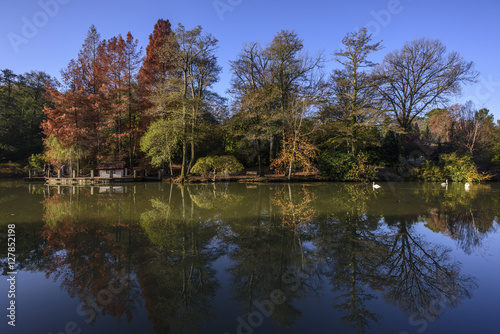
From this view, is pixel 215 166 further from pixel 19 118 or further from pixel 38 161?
pixel 19 118

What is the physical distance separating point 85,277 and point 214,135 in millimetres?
21087

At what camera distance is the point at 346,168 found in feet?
71.7

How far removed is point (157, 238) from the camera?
242 inches

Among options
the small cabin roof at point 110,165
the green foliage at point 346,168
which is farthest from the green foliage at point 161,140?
the green foliage at point 346,168

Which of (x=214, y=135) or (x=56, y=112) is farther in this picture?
(x=214, y=135)

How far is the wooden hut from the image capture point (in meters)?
21.9

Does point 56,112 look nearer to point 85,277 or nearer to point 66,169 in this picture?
point 66,169

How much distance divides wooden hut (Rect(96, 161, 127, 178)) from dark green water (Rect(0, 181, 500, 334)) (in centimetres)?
1440

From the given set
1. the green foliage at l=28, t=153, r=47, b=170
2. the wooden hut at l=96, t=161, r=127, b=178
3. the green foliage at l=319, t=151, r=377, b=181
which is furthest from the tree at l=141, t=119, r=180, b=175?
the green foliage at l=28, t=153, r=47, b=170

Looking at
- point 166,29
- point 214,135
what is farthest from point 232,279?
point 166,29

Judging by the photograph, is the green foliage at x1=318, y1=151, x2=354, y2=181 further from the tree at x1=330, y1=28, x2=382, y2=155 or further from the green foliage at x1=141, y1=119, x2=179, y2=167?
the green foliage at x1=141, y1=119, x2=179, y2=167

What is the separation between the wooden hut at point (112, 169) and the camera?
21.9m

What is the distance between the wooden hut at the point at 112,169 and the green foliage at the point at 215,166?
5874mm

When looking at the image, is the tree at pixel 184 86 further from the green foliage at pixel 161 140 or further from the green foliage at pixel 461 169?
the green foliage at pixel 461 169
